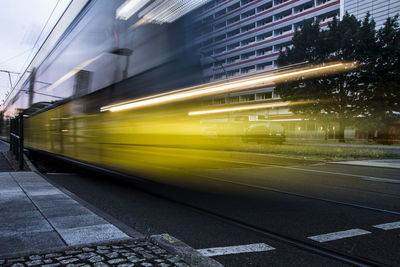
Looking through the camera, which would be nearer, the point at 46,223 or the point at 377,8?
the point at 46,223

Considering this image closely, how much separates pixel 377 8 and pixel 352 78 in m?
17.8

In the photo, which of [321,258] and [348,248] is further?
[348,248]

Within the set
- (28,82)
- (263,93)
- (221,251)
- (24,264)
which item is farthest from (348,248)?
(28,82)

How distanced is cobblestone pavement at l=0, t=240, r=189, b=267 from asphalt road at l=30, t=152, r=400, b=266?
570mm

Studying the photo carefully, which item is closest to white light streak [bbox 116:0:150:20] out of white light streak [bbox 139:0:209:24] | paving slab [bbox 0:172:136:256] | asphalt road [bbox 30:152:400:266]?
white light streak [bbox 139:0:209:24]

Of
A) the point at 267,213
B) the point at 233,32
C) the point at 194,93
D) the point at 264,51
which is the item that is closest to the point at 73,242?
the point at 267,213

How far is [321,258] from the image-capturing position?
3027 millimetres

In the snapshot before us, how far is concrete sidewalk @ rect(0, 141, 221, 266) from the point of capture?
264 cm

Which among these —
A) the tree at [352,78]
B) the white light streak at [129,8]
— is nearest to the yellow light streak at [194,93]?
the white light streak at [129,8]

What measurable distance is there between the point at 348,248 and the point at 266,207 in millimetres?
1872

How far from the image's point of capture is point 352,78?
Answer: 24281mm

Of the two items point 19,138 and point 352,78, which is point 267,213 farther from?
point 352,78

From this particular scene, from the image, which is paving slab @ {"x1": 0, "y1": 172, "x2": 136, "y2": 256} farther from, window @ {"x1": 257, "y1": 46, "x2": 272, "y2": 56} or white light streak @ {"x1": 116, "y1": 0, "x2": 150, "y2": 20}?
window @ {"x1": 257, "y1": 46, "x2": 272, "y2": 56}

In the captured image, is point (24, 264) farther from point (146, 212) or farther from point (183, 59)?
point (183, 59)
